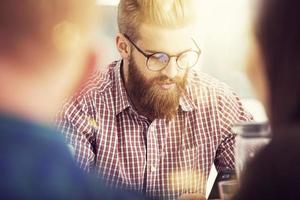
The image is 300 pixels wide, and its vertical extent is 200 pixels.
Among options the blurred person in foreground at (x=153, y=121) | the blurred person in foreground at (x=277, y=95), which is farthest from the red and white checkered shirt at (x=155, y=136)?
the blurred person in foreground at (x=277, y=95)

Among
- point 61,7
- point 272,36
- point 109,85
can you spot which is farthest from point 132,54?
point 272,36

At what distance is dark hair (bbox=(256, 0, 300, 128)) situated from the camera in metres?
1.18

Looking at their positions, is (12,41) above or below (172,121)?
above

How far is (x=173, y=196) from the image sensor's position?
1383 millimetres

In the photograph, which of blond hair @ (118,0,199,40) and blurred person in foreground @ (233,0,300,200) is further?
blond hair @ (118,0,199,40)

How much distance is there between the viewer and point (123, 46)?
1.34 m

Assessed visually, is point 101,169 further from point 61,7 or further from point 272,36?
point 272,36

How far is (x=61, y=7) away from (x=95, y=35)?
11 cm

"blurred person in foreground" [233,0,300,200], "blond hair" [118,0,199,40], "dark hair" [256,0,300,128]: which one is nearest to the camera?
"blurred person in foreground" [233,0,300,200]

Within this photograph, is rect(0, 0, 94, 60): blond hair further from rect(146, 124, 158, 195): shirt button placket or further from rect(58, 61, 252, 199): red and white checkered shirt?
rect(146, 124, 158, 195): shirt button placket

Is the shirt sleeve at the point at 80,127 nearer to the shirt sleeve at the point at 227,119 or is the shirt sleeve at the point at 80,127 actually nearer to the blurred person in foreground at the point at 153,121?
the blurred person in foreground at the point at 153,121

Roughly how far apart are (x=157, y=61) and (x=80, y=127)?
0.23 meters

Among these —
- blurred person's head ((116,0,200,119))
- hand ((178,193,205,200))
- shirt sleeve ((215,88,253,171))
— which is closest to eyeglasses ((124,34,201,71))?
blurred person's head ((116,0,200,119))

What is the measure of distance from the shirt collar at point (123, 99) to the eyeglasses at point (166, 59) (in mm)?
71
